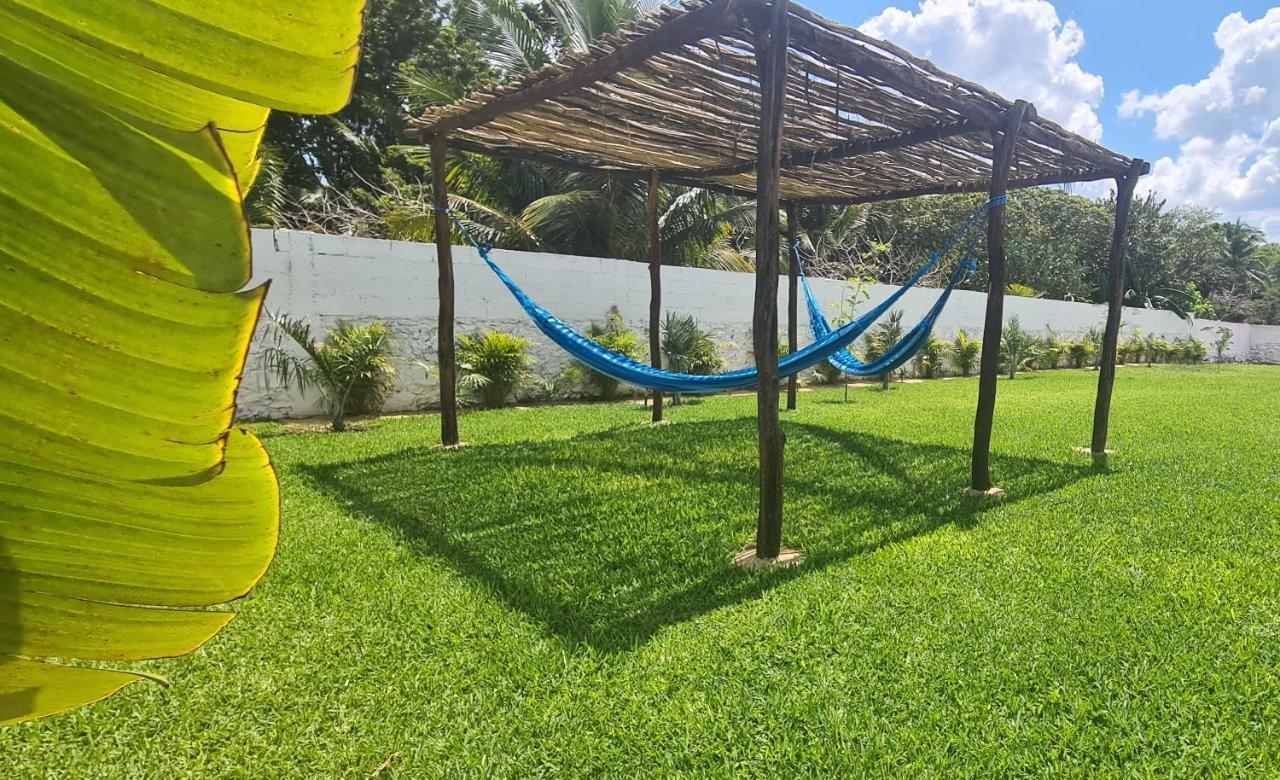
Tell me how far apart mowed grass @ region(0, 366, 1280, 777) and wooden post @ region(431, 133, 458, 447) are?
1.70 ft

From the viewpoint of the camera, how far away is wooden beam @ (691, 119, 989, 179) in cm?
322

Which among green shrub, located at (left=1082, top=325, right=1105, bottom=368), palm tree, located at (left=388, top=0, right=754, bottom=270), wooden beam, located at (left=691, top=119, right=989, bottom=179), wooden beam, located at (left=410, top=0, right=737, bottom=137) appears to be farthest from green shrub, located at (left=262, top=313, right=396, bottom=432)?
green shrub, located at (left=1082, top=325, right=1105, bottom=368)

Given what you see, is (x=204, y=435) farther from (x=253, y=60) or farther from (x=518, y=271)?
(x=518, y=271)

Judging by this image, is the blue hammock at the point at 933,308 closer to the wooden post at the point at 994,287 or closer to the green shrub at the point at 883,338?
the wooden post at the point at 994,287

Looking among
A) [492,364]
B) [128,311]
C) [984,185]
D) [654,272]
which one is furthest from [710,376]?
[128,311]

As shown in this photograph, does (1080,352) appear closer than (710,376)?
No

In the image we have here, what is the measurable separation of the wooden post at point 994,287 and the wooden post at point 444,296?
2678 mm

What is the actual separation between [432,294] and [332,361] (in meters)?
1.21

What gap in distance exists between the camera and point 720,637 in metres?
1.72

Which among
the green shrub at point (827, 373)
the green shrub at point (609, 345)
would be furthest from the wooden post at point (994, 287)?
the green shrub at point (827, 373)

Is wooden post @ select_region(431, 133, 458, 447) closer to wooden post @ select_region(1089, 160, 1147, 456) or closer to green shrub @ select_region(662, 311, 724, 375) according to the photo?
green shrub @ select_region(662, 311, 724, 375)

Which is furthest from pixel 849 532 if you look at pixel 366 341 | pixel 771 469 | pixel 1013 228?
pixel 1013 228

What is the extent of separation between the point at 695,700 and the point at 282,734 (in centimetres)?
84

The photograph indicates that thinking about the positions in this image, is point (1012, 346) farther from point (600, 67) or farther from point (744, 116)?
point (600, 67)
